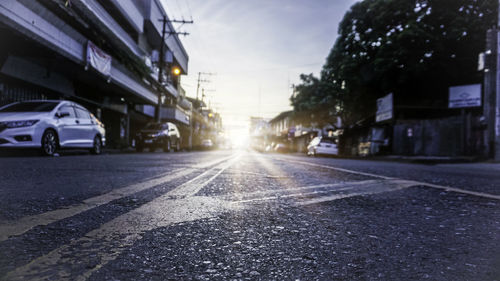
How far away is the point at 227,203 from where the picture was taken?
258 cm

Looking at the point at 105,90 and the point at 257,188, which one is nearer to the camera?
the point at 257,188

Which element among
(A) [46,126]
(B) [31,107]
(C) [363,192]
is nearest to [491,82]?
(C) [363,192]

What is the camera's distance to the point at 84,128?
36.2 ft

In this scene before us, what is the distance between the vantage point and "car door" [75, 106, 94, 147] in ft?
35.4

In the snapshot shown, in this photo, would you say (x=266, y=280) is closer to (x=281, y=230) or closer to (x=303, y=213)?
(x=281, y=230)

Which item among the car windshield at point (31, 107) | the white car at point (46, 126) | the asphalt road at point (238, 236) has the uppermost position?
the car windshield at point (31, 107)

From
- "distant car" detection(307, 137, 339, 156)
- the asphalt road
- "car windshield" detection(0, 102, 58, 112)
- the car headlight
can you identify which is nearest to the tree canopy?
"distant car" detection(307, 137, 339, 156)

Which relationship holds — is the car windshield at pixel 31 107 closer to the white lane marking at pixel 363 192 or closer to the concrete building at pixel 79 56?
the concrete building at pixel 79 56

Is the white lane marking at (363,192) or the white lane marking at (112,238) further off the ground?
the white lane marking at (112,238)

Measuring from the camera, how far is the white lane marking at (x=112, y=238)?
113 cm

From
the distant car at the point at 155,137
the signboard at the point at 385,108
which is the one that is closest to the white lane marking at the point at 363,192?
the distant car at the point at 155,137

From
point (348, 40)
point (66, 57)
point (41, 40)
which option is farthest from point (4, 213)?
point (348, 40)

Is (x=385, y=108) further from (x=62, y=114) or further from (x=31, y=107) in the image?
(x=31, y=107)

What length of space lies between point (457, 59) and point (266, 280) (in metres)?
25.3
